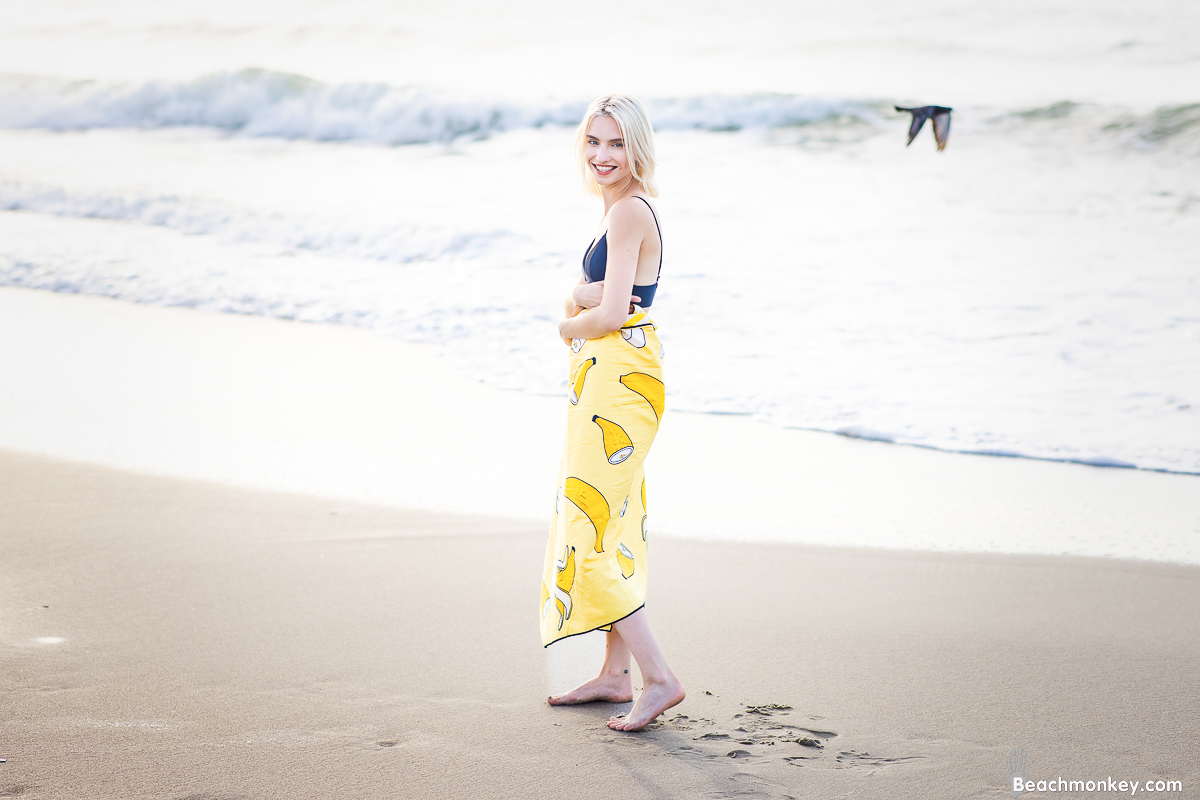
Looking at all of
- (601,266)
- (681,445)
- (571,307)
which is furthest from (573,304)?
(681,445)

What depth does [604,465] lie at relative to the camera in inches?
103

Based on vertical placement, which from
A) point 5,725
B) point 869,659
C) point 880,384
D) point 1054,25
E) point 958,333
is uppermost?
point 1054,25

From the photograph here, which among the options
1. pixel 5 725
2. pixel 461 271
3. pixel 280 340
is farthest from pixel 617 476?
pixel 461 271

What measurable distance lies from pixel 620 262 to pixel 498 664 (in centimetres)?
137

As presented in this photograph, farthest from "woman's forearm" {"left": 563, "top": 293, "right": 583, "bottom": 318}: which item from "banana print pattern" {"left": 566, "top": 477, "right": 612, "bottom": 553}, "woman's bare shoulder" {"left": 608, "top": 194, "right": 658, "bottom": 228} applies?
"banana print pattern" {"left": 566, "top": 477, "right": 612, "bottom": 553}

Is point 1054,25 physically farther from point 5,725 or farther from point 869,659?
point 5,725

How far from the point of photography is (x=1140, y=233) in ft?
33.3

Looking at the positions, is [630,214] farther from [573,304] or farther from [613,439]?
[613,439]

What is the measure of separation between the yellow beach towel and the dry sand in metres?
0.36

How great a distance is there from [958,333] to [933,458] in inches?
110

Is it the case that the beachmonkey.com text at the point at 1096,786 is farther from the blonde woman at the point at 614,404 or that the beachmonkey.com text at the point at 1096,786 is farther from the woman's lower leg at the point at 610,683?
the woman's lower leg at the point at 610,683

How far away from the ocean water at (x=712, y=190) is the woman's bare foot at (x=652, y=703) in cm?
361

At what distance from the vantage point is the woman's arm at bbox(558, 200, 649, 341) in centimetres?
257

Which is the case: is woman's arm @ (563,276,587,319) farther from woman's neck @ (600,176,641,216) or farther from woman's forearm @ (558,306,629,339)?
woman's neck @ (600,176,641,216)
